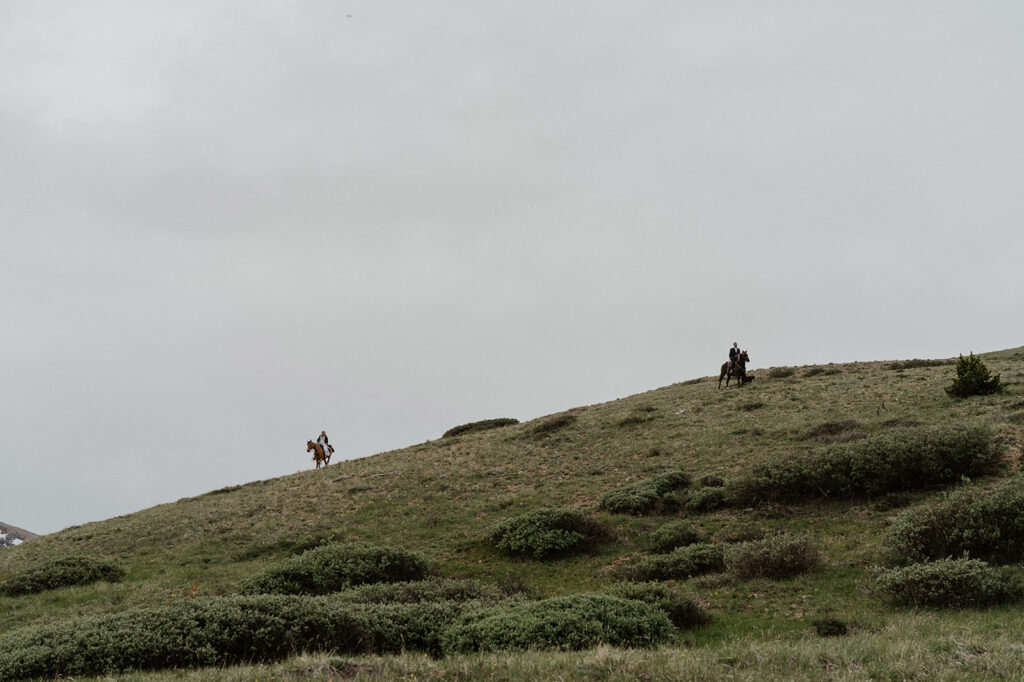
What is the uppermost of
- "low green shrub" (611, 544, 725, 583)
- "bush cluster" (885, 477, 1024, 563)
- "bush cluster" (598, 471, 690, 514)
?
"bush cluster" (598, 471, 690, 514)

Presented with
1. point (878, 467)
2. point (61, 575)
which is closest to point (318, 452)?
→ point (61, 575)

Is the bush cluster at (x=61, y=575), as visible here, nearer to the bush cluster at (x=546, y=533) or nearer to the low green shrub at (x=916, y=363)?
the bush cluster at (x=546, y=533)

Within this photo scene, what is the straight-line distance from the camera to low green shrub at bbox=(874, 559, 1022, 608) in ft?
35.6

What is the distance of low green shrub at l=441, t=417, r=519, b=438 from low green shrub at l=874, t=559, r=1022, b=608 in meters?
35.2

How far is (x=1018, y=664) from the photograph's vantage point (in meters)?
7.15

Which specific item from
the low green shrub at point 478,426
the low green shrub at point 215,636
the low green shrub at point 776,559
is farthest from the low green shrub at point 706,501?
the low green shrub at point 478,426

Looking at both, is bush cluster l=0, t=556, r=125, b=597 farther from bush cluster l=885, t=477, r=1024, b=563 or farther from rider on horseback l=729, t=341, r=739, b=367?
rider on horseback l=729, t=341, r=739, b=367

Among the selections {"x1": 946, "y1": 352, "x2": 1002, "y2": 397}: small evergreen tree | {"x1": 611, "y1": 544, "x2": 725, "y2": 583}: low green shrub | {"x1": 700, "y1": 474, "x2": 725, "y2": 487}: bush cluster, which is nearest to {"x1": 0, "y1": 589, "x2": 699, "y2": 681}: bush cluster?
{"x1": 611, "y1": 544, "x2": 725, "y2": 583}: low green shrub

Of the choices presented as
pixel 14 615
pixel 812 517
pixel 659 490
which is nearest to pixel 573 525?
pixel 659 490

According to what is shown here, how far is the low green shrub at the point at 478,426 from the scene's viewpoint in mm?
46509

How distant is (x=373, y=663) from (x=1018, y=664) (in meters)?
7.68

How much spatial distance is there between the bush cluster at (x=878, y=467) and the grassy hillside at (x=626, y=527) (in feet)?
1.68

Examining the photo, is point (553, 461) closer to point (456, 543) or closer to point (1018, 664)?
point (456, 543)

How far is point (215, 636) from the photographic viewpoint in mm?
10414
